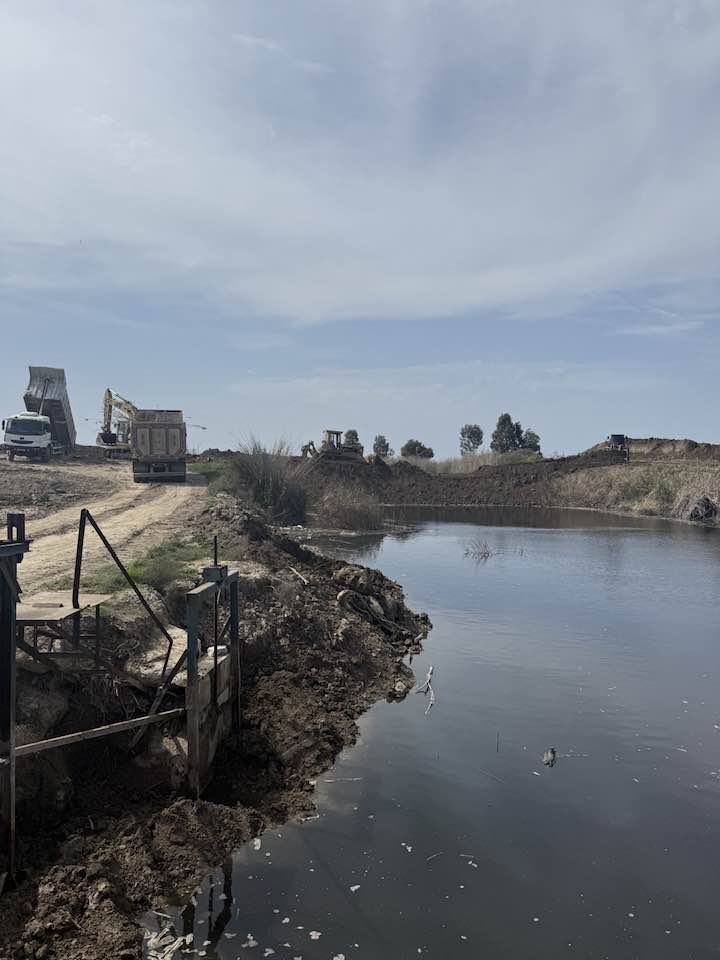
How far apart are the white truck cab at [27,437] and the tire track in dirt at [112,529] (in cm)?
1281

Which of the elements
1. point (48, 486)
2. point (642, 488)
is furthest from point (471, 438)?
point (48, 486)

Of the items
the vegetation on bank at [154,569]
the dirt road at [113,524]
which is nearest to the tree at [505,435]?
the dirt road at [113,524]

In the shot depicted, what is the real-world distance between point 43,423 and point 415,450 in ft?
191

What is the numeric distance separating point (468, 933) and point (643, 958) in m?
1.69

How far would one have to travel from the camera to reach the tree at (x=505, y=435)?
97.5 m

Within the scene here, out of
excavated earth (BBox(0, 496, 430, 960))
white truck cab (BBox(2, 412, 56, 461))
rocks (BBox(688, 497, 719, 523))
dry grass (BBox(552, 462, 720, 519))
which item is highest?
white truck cab (BBox(2, 412, 56, 461))

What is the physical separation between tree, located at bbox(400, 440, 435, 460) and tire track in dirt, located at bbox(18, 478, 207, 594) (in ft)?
210

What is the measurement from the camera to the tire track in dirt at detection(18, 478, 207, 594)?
14383 millimetres

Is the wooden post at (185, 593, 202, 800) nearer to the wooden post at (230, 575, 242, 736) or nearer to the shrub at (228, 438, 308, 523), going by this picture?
the wooden post at (230, 575, 242, 736)

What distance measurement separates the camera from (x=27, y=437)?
4050 cm

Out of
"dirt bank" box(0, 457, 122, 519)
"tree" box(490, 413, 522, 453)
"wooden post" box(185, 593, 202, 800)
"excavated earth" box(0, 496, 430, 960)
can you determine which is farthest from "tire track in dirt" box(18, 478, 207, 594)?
"tree" box(490, 413, 522, 453)

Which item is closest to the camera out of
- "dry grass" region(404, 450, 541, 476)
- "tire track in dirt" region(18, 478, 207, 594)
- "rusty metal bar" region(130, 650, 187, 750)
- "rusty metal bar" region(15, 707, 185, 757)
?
"rusty metal bar" region(15, 707, 185, 757)

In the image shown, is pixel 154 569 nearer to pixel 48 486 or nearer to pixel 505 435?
pixel 48 486

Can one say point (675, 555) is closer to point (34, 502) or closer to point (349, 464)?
point (34, 502)
